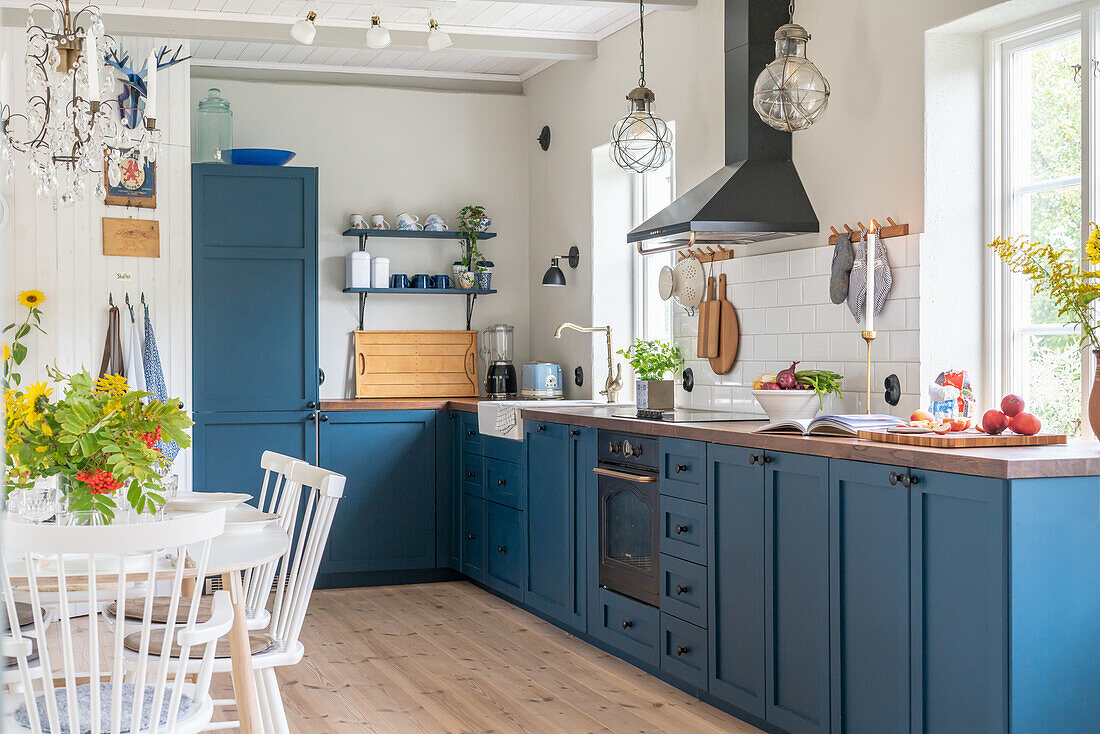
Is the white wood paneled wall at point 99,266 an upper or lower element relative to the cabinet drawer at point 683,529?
upper

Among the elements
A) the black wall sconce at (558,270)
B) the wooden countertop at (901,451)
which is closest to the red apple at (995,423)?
the wooden countertop at (901,451)

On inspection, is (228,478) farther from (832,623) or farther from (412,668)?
(832,623)

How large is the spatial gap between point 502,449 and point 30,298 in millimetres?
2230

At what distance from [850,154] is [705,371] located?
3.96 ft

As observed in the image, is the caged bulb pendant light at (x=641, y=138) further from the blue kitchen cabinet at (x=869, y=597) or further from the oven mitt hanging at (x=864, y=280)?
the blue kitchen cabinet at (x=869, y=597)

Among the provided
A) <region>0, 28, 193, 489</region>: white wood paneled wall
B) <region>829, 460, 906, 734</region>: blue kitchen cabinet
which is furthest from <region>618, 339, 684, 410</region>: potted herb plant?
<region>0, 28, 193, 489</region>: white wood paneled wall

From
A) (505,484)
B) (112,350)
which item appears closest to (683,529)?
(505,484)

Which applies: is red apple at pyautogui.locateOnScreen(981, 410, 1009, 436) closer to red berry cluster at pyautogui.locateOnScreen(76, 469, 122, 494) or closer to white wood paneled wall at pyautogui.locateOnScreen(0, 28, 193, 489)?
red berry cluster at pyautogui.locateOnScreen(76, 469, 122, 494)

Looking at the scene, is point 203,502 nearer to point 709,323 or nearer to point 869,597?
point 869,597

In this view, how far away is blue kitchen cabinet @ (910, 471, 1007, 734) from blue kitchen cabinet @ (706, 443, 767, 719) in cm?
63

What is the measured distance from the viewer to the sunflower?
4.84m

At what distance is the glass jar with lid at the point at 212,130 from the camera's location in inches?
216

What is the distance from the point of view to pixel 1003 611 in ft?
7.71

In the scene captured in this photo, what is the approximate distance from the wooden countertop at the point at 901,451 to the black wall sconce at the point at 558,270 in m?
1.43
